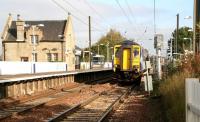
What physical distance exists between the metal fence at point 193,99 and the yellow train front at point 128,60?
87.1ft

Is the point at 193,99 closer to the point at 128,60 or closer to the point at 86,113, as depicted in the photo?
the point at 86,113

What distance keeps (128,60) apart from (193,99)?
27297 millimetres

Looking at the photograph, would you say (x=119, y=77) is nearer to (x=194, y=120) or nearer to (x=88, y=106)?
(x=88, y=106)

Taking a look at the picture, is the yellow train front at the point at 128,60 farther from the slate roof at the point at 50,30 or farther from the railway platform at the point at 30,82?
the slate roof at the point at 50,30

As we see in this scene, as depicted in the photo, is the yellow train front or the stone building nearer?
the yellow train front

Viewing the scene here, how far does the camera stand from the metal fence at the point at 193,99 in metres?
6.78

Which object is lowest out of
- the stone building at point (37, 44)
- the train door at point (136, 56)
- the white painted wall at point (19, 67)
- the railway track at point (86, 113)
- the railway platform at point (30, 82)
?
the railway track at point (86, 113)

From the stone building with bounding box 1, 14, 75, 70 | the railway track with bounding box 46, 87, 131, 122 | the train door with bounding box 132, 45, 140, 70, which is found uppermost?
the stone building with bounding box 1, 14, 75, 70

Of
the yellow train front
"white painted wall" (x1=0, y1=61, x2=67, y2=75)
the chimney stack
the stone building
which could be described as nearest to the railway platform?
"white painted wall" (x1=0, y1=61, x2=67, y2=75)

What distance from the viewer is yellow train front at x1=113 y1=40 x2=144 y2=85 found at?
34375 mm

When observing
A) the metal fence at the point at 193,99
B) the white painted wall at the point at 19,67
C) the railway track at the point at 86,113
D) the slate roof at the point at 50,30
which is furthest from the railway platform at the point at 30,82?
the slate roof at the point at 50,30

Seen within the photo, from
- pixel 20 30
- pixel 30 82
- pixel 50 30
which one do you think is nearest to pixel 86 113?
pixel 30 82

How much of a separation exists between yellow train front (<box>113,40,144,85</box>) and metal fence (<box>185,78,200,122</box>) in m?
26.5

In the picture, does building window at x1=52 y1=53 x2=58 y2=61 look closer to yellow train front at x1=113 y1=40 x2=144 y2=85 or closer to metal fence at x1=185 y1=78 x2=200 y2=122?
yellow train front at x1=113 y1=40 x2=144 y2=85
